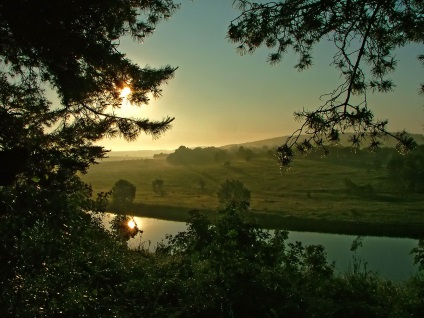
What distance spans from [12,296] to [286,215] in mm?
68673

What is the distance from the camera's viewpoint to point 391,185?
95188 mm

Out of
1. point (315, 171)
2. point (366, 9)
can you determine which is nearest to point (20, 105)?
point (366, 9)

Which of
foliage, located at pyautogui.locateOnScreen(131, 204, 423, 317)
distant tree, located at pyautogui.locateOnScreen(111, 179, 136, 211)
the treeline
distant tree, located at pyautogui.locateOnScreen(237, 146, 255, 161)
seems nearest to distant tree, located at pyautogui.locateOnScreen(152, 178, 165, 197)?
distant tree, located at pyautogui.locateOnScreen(111, 179, 136, 211)

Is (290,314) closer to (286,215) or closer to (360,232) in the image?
(360,232)

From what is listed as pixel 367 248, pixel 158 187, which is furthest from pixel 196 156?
pixel 367 248

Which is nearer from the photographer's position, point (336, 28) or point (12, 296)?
point (12, 296)

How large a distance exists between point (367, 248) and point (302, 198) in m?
43.4

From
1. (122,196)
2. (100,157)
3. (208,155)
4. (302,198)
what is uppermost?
(208,155)

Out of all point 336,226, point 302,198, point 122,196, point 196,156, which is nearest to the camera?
point 336,226

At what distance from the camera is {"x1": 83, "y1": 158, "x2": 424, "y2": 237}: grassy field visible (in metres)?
64.1

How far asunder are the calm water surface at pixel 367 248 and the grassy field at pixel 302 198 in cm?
443

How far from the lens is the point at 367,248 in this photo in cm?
4772

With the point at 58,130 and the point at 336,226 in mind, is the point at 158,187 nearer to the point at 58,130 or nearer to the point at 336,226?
the point at 336,226

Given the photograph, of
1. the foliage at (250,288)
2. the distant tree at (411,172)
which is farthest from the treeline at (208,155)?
the foliage at (250,288)
